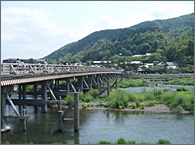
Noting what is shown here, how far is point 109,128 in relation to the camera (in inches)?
1053

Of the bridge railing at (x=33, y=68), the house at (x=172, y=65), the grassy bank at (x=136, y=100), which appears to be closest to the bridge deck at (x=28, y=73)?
the bridge railing at (x=33, y=68)

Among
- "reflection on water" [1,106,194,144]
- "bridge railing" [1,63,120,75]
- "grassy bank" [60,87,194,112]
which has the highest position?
"bridge railing" [1,63,120,75]

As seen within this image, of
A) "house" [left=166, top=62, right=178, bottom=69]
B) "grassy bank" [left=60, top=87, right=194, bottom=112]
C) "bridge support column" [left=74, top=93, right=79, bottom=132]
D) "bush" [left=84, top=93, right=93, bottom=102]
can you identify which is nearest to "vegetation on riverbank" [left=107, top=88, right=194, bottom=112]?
"grassy bank" [left=60, top=87, right=194, bottom=112]

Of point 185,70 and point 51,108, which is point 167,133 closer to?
point 51,108

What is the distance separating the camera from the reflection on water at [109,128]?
22.8m

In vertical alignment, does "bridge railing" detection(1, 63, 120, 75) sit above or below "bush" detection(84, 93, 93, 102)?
above

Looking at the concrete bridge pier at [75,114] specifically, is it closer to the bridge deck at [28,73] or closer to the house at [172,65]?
the bridge deck at [28,73]

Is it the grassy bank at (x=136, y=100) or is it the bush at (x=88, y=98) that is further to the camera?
the bush at (x=88, y=98)

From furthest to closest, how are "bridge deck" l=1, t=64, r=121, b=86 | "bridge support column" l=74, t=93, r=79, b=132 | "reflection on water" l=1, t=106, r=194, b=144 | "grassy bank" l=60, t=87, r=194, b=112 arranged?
"grassy bank" l=60, t=87, r=194, b=112 < "bridge support column" l=74, t=93, r=79, b=132 < "reflection on water" l=1, t=106, r=194, b=144 < "bridge deck" l=1, t=64, r=121, b=86

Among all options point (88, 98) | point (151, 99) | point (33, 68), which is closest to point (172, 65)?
point (151, 99)

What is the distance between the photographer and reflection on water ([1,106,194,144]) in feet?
74.8

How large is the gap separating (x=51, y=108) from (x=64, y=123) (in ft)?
39.2

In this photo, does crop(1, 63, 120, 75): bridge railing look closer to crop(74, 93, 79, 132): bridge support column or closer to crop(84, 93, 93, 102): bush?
crop(84, 93, 93, 102): bush

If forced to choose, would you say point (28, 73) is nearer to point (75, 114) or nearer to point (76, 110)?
point (76, 110)
